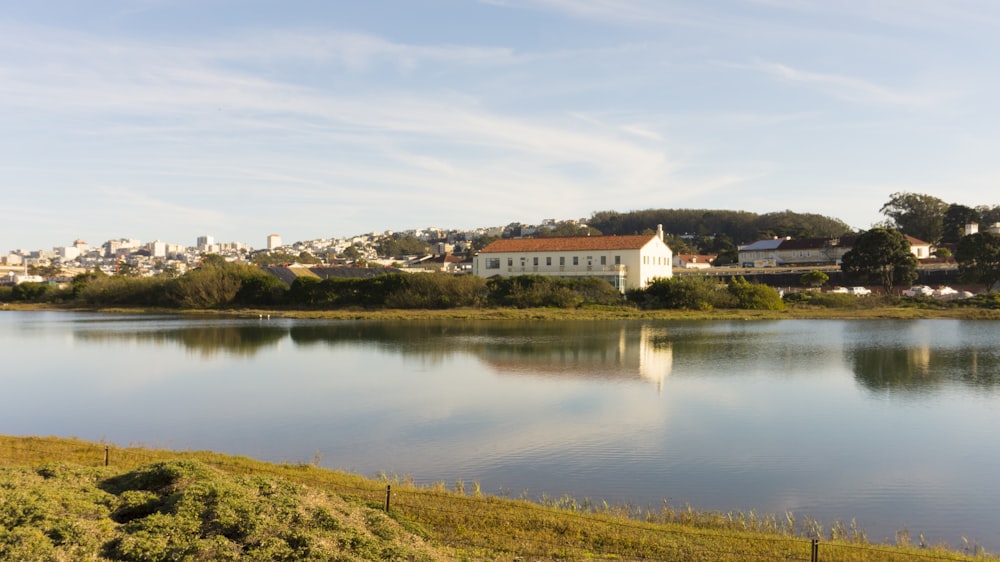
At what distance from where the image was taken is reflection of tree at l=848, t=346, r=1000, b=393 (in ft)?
72.0

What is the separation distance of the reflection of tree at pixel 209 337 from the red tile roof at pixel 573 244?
25029mm

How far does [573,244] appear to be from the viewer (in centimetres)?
6253

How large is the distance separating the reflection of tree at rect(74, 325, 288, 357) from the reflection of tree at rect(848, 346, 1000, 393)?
2349 centimetres

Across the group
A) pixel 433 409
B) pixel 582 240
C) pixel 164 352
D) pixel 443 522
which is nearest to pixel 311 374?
pixel 433 409

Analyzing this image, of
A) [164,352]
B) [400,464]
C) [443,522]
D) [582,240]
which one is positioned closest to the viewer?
[443,522]

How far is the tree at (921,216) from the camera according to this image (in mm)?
92875

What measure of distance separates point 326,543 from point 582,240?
5692cm

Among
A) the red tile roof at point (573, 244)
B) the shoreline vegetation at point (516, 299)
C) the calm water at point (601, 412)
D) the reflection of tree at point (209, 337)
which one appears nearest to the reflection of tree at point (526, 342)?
the calm water at point (601, 412)

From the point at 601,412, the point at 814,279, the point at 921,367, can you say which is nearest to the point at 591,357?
the point at 601,412

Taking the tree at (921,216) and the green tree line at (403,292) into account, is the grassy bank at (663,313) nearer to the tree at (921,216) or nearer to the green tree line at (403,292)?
the green tree line at (403,292)

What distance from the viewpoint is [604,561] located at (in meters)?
7.94

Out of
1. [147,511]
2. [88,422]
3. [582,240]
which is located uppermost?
[582,240]

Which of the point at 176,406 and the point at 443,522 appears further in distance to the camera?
the point at 176,406

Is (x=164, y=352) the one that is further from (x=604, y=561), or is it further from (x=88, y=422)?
(x=604, y=561)
